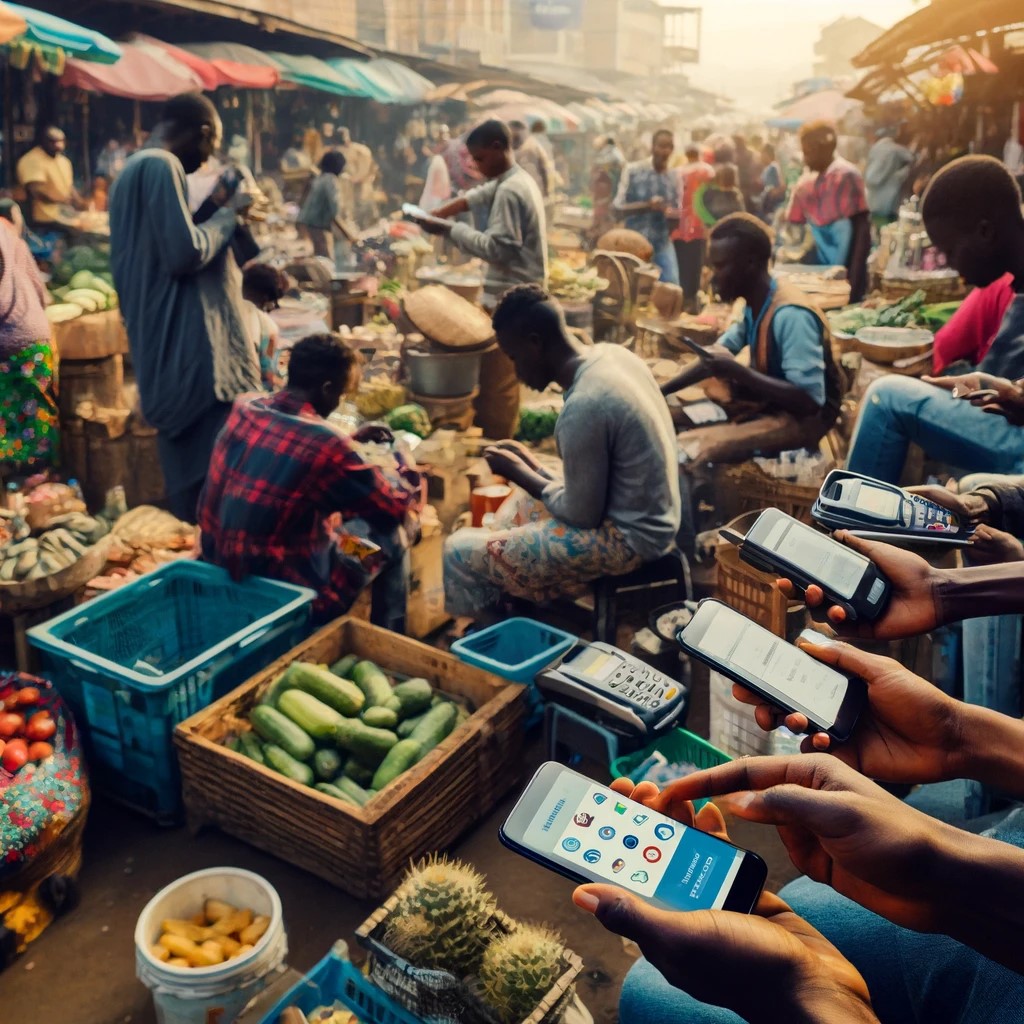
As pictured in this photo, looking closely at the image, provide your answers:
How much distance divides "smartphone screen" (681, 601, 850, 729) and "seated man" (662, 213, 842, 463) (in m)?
2.71

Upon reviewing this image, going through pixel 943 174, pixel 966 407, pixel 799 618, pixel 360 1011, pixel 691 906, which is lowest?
pixel 360 1011

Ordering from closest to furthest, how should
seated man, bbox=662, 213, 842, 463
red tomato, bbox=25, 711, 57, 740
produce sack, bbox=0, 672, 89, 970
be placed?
produce sack, bbox=0, 672, 89, 970 < red tomato, bbox=25, 711, 57, 740 < seated man, bbox=662, 213, 842, 463

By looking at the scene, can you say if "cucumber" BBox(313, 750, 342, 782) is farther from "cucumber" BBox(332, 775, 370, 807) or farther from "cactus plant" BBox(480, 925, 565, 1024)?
"cactus plant" BBox(480, 925, 565, 1024)

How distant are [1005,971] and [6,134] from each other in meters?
12.0

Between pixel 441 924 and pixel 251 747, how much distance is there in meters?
1.19

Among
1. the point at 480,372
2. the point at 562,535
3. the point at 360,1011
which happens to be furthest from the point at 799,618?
the point at 480,372

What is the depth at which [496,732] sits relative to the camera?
3.24m

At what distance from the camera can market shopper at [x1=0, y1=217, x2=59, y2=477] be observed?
5258mm

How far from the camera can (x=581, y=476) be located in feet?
11.7

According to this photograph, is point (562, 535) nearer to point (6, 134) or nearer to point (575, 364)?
point (575, 364)

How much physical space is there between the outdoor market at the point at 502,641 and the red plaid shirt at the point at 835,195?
789mm

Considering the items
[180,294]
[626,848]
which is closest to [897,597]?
[626,848]

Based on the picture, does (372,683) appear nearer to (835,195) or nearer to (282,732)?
(282,732)

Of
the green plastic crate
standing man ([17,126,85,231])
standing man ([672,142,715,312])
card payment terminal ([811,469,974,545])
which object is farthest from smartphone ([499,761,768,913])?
standing man ([672,142,715,312])
